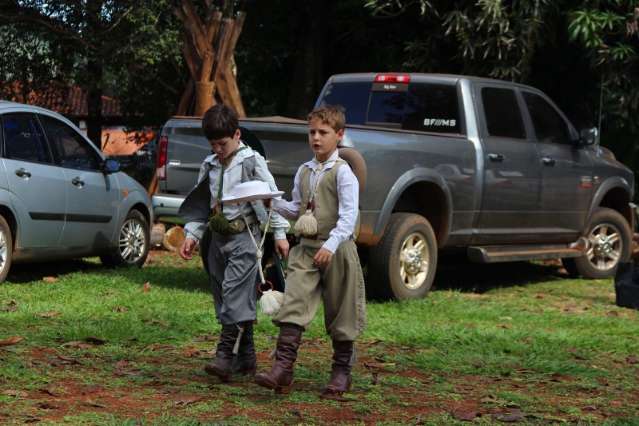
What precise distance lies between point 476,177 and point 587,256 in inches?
106

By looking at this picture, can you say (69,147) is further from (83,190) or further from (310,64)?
(310,64)

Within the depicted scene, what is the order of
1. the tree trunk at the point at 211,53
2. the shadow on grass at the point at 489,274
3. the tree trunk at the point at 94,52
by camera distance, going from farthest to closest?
the tree trunk at the point at 94,52
the tree trunk at the point at 211,53
the shadow on grass at the point at 489,274

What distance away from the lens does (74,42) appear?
849 inches

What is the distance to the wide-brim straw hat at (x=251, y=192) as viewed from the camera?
636 centimetres

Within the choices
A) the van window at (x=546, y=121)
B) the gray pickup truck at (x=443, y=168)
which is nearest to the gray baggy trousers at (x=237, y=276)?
the gray pickup truck at (x=443, y=168)

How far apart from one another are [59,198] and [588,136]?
5297mm

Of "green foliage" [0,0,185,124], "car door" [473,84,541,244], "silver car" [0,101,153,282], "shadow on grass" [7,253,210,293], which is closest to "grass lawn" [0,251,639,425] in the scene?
"shadow on grass" [7,253,210,293]

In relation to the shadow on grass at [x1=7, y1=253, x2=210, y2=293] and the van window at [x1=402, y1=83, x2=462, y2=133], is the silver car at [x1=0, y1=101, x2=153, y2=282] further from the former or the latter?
the van window at [x1=402, y1=83, x2=462, y2=133]

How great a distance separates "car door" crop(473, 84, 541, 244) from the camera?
11.4 m

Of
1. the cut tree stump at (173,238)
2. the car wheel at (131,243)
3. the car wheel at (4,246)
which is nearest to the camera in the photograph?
the car wheel at (4,246)

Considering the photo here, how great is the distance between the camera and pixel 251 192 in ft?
20.9

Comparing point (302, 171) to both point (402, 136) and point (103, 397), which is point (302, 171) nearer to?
point (103, 397)

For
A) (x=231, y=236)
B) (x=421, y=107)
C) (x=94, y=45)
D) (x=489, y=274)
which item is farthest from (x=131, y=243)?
(x=94, y=45)

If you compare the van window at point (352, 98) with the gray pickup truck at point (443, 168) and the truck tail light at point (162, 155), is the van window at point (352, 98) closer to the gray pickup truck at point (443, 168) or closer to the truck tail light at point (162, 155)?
the gray pickup truck at point (443, 168)
